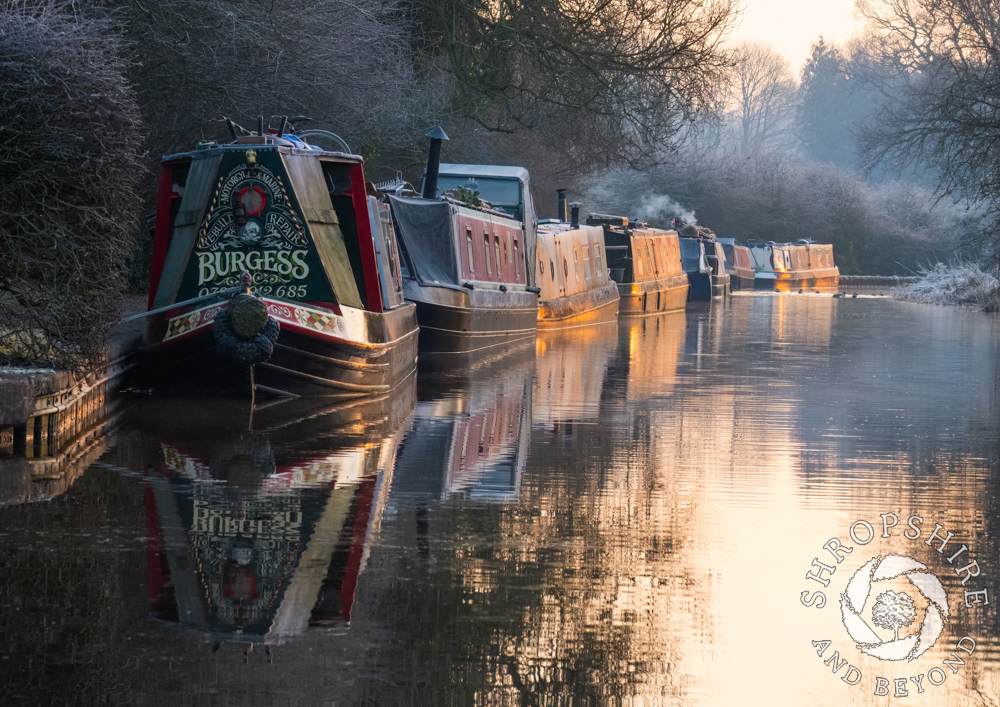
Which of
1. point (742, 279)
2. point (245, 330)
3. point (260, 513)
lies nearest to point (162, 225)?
point (245, 330)

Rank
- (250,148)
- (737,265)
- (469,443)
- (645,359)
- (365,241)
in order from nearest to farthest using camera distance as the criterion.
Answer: (469,443), (250,148), (365,241), (645,359), (737,265)

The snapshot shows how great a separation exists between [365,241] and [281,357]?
5.82 feet

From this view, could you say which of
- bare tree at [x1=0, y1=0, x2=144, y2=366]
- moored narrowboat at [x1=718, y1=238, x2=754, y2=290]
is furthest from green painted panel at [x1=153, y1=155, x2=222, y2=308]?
moored narrowboat at [x1=718, y1=238, x2=754, y2=290]

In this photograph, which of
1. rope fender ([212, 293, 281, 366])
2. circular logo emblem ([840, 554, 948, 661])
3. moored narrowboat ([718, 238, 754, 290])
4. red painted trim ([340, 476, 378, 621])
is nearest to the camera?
circular logo emblem ([840, 554, 948, 661])

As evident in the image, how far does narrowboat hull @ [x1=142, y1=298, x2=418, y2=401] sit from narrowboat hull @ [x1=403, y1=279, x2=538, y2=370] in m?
4.09

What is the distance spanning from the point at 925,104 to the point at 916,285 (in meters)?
19.3

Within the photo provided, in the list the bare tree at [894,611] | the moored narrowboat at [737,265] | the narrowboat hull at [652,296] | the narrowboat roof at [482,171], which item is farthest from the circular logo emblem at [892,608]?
the moored narrowboat at [737,265]

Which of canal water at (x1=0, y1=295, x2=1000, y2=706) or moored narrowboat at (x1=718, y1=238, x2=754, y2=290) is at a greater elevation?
moored narrowboat at (x1=718, y1=238, x2=754, y2=290)

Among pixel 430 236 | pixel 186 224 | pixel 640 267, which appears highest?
pixel 640 267

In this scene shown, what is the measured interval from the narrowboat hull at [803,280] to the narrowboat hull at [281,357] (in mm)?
41755

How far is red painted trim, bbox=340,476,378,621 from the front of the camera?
538cm

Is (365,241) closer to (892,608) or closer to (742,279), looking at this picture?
(892,608)

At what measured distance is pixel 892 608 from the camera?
5570 millimetres

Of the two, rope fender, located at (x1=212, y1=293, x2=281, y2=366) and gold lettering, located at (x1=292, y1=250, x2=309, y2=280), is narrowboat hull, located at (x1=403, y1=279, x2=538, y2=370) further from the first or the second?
rope fender, located at (x1=212, y1=293, x2=281, y2=366)
